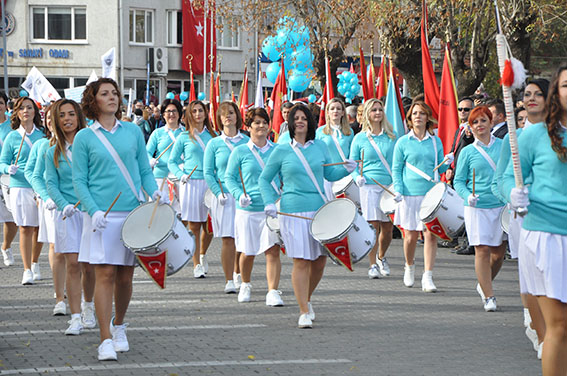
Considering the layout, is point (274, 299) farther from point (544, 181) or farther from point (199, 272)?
point (544, 181)

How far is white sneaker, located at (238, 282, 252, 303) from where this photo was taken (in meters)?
10.5

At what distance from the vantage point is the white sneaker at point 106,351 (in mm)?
7438

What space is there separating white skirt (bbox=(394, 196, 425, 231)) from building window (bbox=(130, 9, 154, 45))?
38102 millimetres

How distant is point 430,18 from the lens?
23047 mm

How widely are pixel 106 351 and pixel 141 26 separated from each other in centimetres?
4246

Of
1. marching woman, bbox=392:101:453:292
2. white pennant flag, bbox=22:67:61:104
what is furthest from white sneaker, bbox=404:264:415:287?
white pennant flag, bbox=22:67:61:104

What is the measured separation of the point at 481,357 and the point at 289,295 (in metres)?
3.56

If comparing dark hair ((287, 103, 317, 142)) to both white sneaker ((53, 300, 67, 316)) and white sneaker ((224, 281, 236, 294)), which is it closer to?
white sneaker ((224, 281, 236, 294))

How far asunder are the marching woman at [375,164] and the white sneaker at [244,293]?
7.46 feet

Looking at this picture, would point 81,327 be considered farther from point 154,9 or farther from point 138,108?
point 154,9

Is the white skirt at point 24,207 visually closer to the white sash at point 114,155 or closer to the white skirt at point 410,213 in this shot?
the white skirt at point 410,213

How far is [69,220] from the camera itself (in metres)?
8.84

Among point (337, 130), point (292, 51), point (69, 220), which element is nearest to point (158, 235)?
point (69, 220)

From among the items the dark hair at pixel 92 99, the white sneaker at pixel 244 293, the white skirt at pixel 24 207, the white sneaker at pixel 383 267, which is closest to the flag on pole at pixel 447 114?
the white sneaker at pixel 383 267
